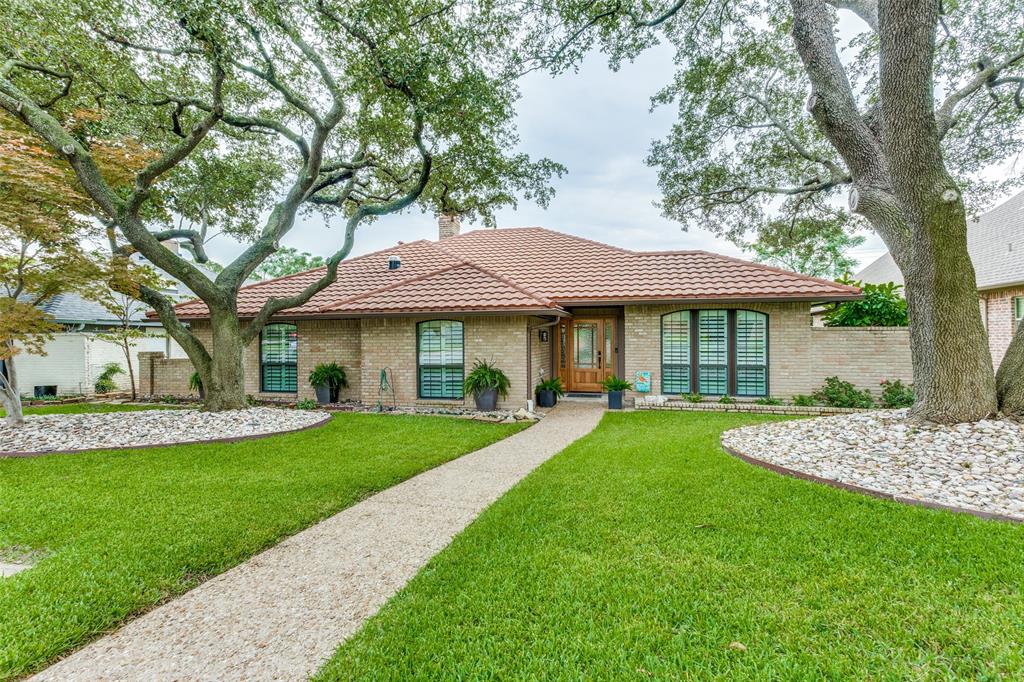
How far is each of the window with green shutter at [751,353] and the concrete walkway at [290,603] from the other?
8.67m

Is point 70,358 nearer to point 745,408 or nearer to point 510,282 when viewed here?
point 510,282

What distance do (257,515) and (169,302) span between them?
26.6 ft

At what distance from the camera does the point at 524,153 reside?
9898 mm

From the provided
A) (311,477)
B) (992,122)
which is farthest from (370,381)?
(992,122)

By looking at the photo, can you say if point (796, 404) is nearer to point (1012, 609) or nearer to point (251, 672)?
point (1012, 609)

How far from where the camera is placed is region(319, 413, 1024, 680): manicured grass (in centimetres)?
231

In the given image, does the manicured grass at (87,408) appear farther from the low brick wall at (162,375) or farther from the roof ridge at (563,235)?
the roof ridge at (563,235)

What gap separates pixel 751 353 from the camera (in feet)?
37.1

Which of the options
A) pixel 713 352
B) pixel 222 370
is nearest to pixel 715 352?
pixel 713 352

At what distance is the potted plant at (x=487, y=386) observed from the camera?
10617 mm

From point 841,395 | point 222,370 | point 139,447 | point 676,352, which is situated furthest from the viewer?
point 676,352

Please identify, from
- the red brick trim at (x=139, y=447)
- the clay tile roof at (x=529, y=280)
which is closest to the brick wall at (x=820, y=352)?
the clay tile roof at (x=529, y=280)

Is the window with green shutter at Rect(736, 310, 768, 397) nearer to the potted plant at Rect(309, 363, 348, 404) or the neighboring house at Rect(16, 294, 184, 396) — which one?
the potted plant at Rect(309, 363, 348, 404)

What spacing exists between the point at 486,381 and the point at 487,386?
0.12 meters
